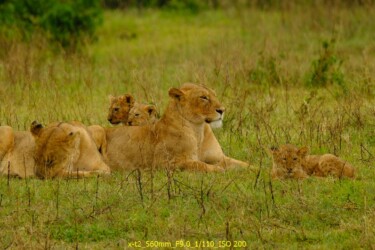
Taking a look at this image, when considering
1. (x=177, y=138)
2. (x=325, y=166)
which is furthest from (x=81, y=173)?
(x=325, y=166)

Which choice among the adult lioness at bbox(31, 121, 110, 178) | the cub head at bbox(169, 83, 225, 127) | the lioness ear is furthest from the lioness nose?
the adult lioness at bbox(31, 121, 110, 178)

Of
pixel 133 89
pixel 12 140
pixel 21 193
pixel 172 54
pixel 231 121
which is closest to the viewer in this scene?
pixel 21 193

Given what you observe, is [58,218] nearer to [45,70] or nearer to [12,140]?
[12,140]

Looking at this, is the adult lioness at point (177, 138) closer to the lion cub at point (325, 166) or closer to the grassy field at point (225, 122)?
the grassy field at point (225, 122)

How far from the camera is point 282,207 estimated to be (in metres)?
7.80

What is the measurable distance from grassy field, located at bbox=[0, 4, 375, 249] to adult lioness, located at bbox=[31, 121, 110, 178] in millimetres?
206

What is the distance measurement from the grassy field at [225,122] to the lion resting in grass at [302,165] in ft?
0.46

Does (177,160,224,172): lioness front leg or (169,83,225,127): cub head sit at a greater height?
(169,83,225,127): cub head

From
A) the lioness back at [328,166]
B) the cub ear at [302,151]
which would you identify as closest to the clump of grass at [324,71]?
the lioness back at [328,166]

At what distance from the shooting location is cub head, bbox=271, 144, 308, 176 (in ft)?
28.2

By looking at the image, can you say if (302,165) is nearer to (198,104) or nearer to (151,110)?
(198,104)

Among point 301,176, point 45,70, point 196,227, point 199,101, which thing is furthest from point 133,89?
point 196,227

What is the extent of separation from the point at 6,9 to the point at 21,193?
29.9ft

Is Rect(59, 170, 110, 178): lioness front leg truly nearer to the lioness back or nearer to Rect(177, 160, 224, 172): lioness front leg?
Rect(177, 160, 224, 172): lioness front leg
